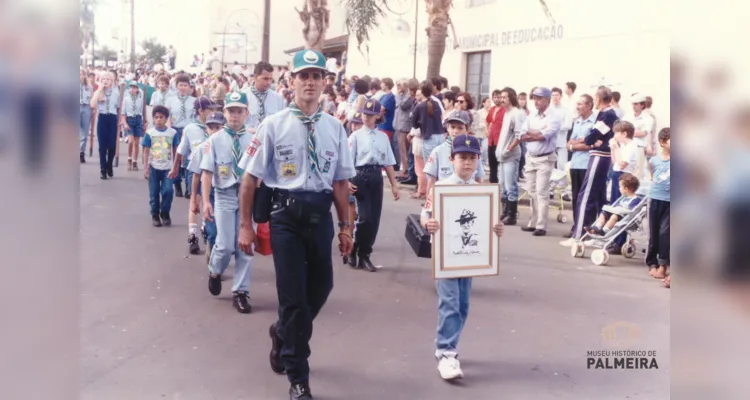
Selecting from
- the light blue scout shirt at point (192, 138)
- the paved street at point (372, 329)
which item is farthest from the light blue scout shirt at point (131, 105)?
the light blue scout shirt at point (192, 138)

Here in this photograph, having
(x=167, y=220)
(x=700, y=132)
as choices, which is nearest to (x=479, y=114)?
(x=167, y=220)

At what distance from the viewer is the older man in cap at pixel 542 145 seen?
10680mm

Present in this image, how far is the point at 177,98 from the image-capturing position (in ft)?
45.4

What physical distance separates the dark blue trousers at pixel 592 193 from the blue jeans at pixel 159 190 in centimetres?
575

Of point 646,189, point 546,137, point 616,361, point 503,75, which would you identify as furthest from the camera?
point 503,75

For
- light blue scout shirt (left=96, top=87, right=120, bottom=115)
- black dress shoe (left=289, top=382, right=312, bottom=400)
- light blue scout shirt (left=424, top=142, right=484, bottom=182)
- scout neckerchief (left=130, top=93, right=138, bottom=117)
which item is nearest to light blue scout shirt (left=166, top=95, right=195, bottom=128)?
light blue scout shirt (left=96, top=87, right=120, bottom=115)

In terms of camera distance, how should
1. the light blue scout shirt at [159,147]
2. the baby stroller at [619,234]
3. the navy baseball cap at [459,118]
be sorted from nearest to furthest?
1. the navy baseball cap at [459,118]
2. the baby stroller at [619,234]
3. the light blue scout shirt at [159,147]

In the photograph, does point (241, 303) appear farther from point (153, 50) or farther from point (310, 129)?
point (153, 50)

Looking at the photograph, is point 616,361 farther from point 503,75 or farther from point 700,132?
point 503,75

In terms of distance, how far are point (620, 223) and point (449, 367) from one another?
16.0 ft

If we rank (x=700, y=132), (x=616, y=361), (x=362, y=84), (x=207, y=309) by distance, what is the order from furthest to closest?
(x=362, y=84)
(x=207, y=309)
(x=616, y=361)
(x=700, y=132)

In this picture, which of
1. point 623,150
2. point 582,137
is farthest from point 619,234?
point 582,137

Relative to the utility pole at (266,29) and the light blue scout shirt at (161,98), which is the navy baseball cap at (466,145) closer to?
the light blue scout shirt at (161,98)

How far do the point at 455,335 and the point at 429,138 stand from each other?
334 inches
